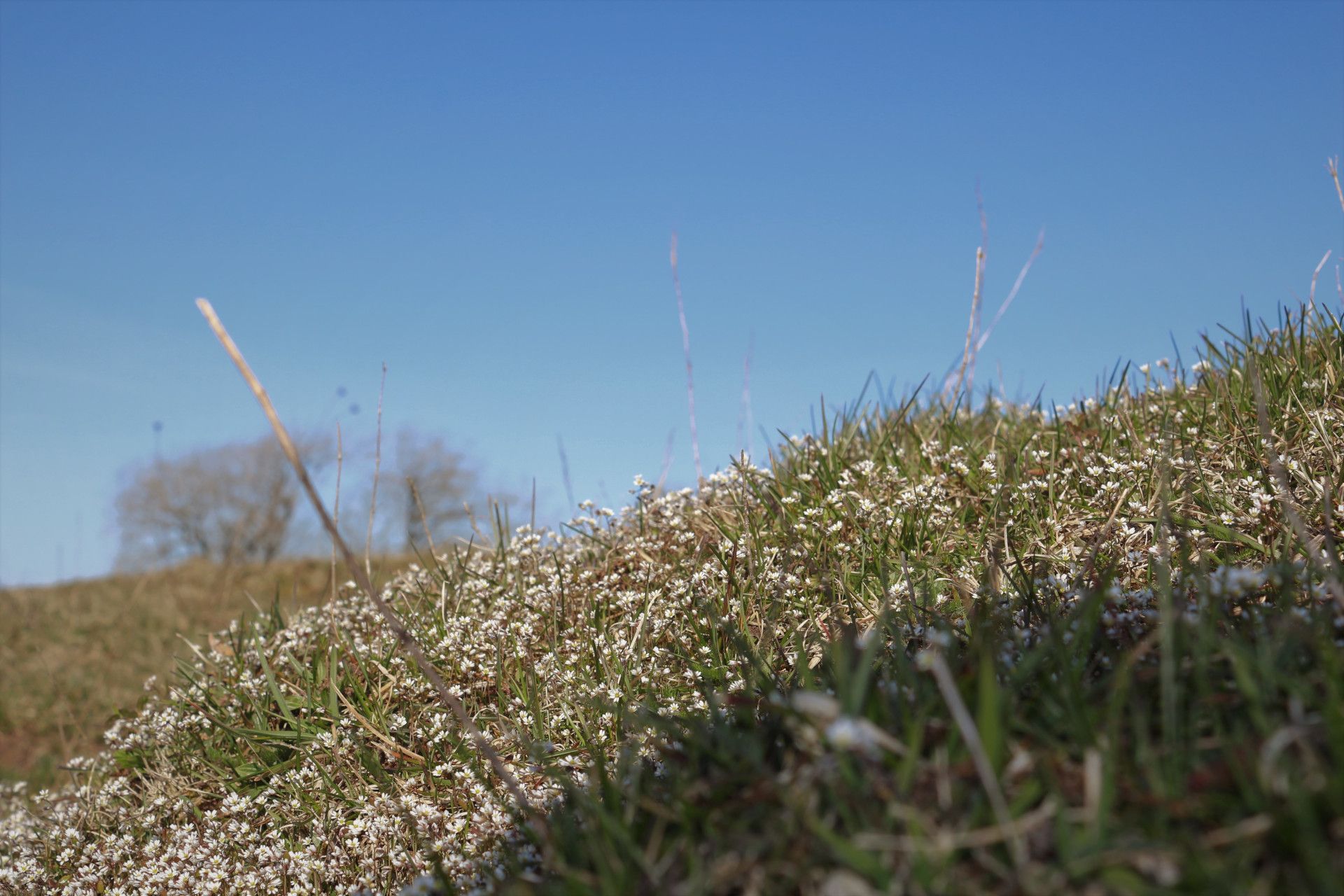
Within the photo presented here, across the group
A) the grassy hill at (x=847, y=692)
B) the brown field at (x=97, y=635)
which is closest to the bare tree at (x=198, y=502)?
the brown field at (x=97, y=635)

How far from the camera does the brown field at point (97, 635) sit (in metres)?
10.4

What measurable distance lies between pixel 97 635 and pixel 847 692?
1538cm

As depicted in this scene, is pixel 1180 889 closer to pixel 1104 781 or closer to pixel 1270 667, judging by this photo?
pixel 1104 781

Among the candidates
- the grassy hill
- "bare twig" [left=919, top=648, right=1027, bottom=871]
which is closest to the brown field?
the grassy hill

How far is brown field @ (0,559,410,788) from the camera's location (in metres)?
10.4

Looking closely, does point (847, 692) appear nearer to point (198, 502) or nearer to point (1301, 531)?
point (1301, 531)

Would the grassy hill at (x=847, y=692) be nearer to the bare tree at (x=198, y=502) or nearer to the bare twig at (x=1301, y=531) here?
the bare twig at (x=1301, y=531)

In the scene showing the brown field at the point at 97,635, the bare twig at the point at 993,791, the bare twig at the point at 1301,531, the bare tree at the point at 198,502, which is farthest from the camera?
the bare tree at the point at 198,502

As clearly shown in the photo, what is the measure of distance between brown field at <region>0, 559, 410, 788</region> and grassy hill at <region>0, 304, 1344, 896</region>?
4.65 meters

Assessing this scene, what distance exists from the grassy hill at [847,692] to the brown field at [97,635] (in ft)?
15.3

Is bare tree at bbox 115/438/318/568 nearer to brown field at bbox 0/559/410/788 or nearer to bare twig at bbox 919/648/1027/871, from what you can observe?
brown field at bbox 0/559/410/788

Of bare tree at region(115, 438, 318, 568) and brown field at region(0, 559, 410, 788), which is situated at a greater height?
bare tree at region(115, 438, 318, 568)

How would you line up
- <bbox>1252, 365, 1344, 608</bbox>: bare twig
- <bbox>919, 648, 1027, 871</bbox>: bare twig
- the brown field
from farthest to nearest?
the brown field, <bbox>1252, 365, 1344, 608</bbox>: bare twig, <bbox>919, 648, 1027, 871</bbox>: bare twig

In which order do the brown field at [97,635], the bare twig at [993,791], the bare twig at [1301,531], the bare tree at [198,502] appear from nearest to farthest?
the bare twig at [993,791], the bare twig at [1301,531], the brown field at [97,635], the bare tree at [198,502]
